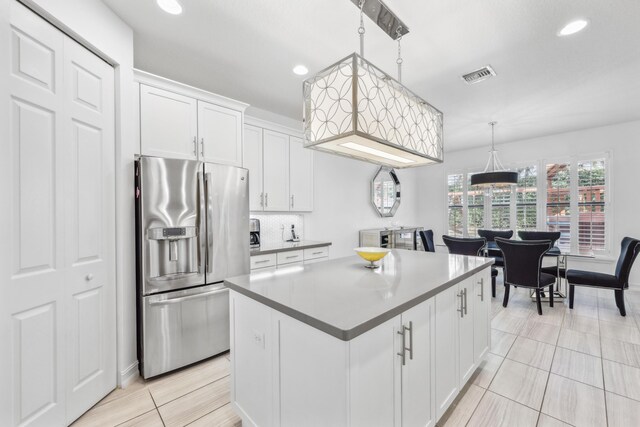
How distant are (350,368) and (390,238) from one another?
15.0 ft

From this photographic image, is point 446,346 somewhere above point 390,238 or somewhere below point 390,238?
below

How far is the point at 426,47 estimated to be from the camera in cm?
243

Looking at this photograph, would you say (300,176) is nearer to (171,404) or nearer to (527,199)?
(171,404)

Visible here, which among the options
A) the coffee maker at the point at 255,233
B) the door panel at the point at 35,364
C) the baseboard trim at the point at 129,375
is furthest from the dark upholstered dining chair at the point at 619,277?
the door panel at the point at 35,364

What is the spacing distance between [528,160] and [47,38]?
7087mm

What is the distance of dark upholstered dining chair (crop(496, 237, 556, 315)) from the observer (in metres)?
3.47

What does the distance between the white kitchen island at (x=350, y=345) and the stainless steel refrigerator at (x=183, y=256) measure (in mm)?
886

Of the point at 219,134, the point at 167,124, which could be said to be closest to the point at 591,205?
the point at 219,134

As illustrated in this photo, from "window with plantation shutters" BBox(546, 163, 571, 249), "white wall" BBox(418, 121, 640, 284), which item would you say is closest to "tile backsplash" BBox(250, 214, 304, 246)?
"white wall" BBox(418, 121, 640, 284)

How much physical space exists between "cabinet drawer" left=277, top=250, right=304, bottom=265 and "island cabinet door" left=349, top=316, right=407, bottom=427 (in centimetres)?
218

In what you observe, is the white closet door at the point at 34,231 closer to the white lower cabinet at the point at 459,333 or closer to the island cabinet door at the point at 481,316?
the white lower cabinet at the point at 459,333

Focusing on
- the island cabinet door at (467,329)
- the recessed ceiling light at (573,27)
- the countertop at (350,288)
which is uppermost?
the recessed ceiling light at (573,27)

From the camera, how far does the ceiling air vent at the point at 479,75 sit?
112 inches

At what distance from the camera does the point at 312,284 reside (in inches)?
64.7
